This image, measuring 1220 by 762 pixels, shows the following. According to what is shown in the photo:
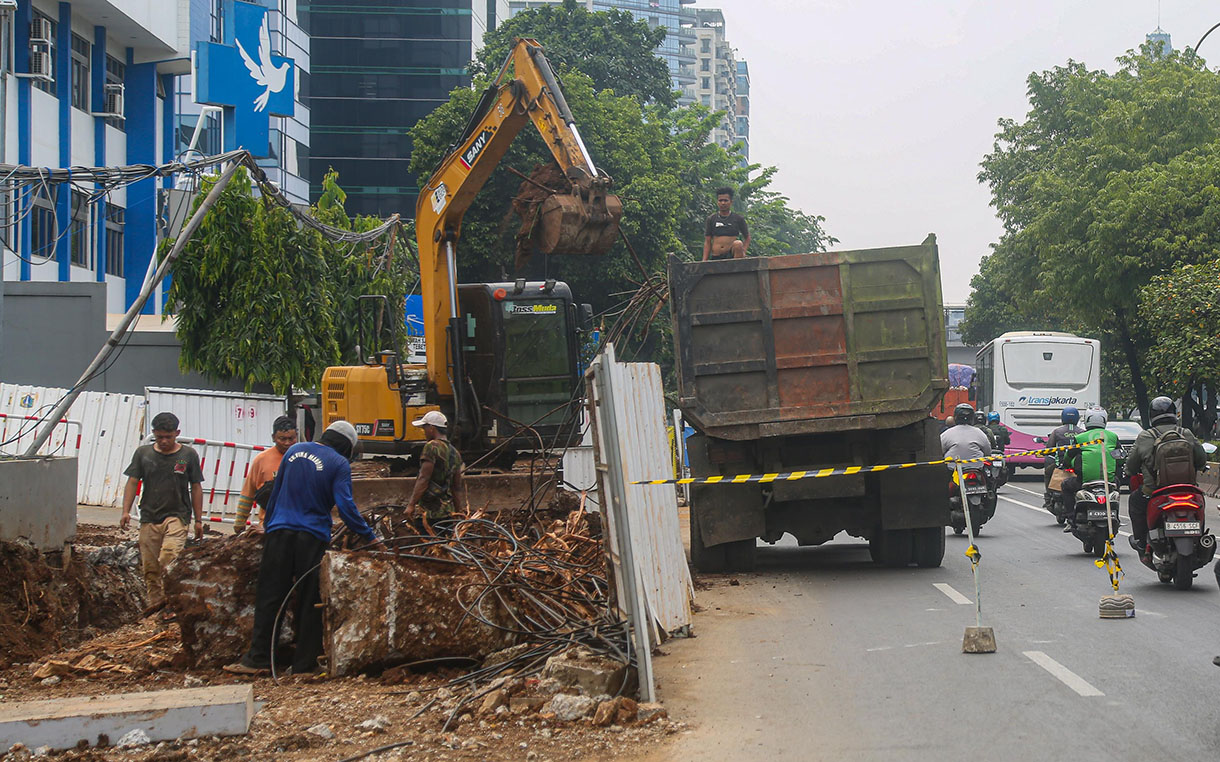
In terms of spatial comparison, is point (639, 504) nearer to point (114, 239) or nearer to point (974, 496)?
point (974, 496)

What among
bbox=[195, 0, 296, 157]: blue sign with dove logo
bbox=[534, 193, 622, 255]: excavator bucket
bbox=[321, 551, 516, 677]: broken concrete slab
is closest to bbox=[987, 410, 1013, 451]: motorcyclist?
bbox=[534, 193, 622, 255]: excavator bucket

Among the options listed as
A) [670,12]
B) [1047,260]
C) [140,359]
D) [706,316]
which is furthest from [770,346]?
[670,12]

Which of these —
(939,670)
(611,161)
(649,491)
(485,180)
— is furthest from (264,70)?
(939,670)

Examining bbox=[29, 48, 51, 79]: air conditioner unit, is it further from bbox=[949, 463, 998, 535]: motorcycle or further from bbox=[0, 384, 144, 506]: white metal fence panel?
bbox=[949, 463, 998, 535]: motorcycle

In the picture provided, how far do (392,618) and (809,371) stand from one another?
579 cm

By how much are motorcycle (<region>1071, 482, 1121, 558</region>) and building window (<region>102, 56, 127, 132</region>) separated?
2787 cm

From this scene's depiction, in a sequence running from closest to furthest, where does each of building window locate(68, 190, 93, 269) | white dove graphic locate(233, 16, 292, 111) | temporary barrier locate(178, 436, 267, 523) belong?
temporary barrier locate(178, 436, 267, 523) < white dove graphic locate(233, 16, 292, 111) < building window locate(68, 190, 93, 269)

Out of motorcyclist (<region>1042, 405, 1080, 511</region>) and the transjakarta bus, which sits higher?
the transjakarta bus

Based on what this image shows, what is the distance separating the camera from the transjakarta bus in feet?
107

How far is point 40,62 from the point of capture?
2902 cm

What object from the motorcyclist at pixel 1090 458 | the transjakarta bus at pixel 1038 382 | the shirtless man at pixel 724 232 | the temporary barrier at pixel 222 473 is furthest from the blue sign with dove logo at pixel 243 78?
the motorcyclist at pixel 1090 458

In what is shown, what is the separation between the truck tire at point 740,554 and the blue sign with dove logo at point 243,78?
1993 centimetres

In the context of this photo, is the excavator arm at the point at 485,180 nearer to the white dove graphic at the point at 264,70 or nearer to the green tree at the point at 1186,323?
the white dove graphic at the point at 264,70

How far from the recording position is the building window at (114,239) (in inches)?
1369
